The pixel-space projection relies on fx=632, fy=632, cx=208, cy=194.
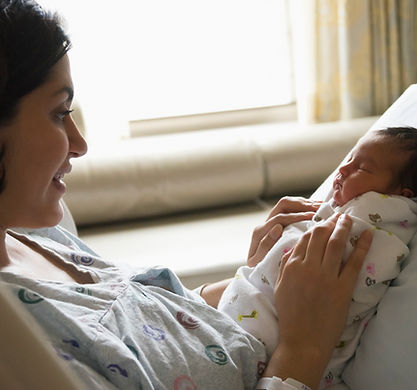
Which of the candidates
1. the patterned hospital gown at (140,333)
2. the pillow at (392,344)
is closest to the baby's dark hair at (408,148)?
the pillow at (392,344)

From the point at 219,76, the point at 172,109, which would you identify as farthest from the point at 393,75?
the point at 172,109

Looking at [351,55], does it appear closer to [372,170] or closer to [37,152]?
[372,170]

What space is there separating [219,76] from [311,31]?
552mm

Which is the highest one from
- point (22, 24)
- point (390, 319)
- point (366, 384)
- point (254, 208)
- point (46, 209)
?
point (22, 24)

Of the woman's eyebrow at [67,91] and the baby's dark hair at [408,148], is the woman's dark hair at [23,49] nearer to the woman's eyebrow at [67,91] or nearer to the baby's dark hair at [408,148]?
the woman's eyebrow at [67,91]

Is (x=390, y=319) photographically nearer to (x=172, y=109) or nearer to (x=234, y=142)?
(x=234, y=142)

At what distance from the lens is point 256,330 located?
1.11 meters

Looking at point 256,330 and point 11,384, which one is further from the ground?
point 11,384

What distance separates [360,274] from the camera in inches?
43.0

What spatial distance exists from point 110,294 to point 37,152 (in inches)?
10.1

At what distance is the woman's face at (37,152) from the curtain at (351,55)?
2312 mm

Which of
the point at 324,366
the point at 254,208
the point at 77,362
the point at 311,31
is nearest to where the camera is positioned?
the point at 77,362

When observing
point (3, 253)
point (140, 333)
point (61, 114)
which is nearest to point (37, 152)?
point (61, 114)

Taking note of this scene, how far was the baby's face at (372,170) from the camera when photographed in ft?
4.07
